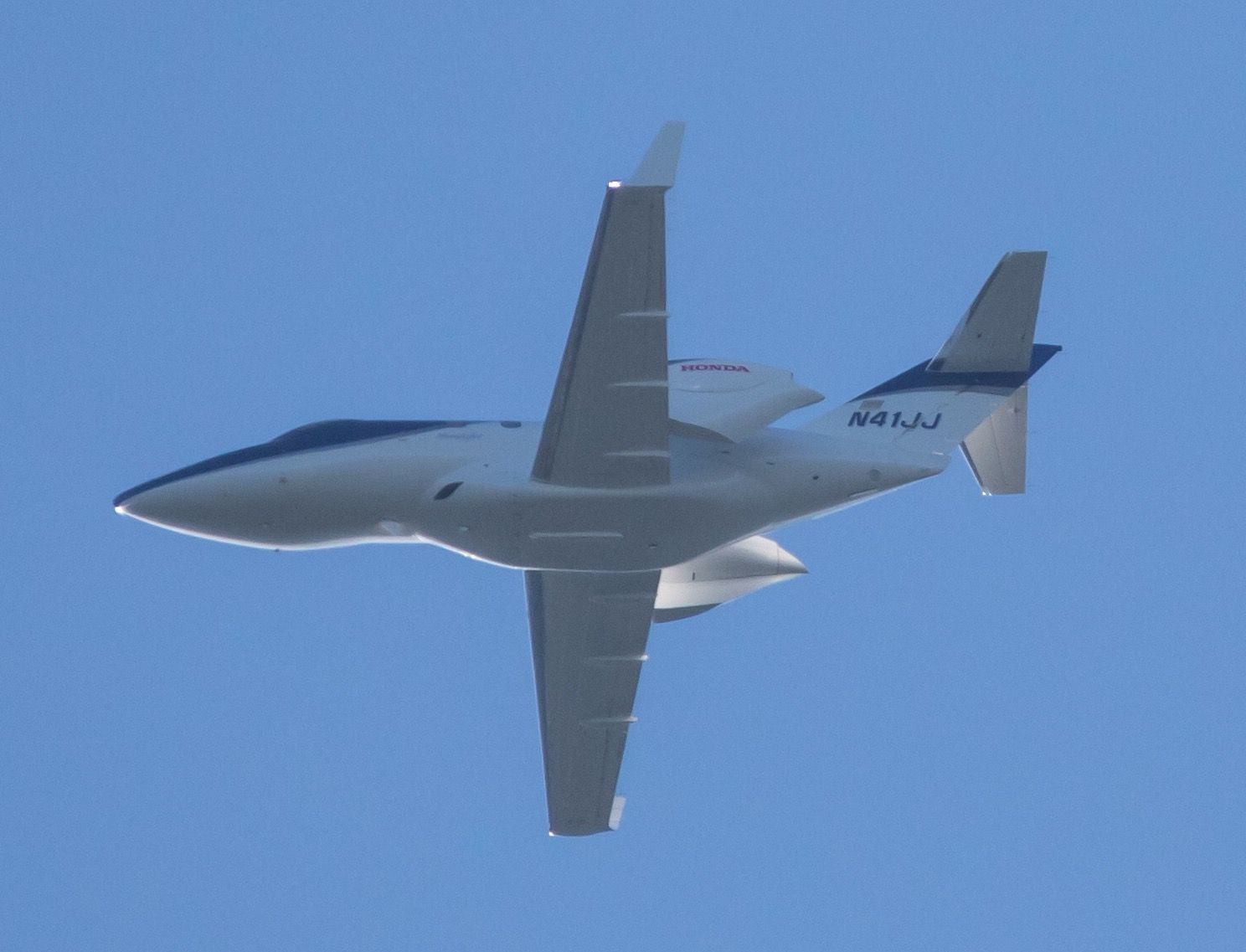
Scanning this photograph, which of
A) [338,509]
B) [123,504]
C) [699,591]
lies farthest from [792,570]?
[123,504]

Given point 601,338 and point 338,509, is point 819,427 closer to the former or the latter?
point 601,338

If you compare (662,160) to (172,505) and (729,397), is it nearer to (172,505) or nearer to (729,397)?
(729,397)

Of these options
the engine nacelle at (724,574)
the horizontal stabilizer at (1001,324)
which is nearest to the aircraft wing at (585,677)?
the engine nacelle at (724,574)

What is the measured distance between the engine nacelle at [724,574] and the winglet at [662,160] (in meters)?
7.25

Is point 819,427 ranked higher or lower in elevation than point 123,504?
higher

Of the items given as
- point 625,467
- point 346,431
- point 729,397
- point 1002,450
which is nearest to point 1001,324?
point 1002,450

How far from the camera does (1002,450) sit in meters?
31.9

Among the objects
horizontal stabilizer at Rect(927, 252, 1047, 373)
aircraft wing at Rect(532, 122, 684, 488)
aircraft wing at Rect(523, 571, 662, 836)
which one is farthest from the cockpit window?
horizontal stabilizer at Rect(927, 252, 1047, 373)

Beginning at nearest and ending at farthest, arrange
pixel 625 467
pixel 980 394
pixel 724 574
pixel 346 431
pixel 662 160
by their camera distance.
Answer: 1. pixel 662 160
2. pixel 625 467
3. pixel 346 431
4. pixel 724 574
5. pixel 980 394

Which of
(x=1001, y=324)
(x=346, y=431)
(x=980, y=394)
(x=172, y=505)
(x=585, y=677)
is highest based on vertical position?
(x=1001, y=324)

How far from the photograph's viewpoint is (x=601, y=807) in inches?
1284

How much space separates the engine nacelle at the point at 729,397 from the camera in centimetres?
2866

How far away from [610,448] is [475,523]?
247 centimetres

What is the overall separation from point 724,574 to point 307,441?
7.32 metres
